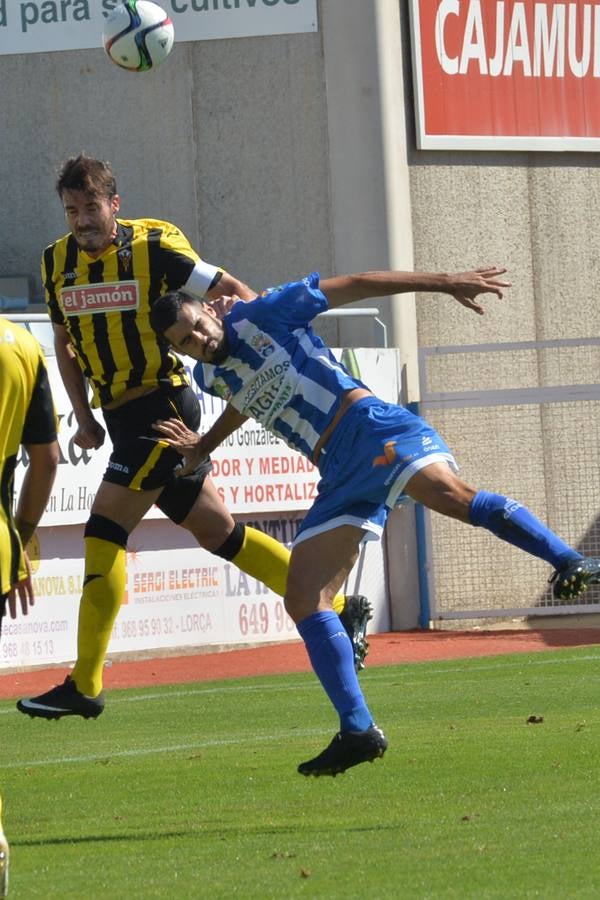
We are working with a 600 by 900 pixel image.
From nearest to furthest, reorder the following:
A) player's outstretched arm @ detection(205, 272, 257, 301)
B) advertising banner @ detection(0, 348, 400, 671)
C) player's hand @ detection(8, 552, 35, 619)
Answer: player's hand @ detection(8, 552, 35, 619), player's outstretched arm @ detection(205, 272, 257, 301), advertising banner @ detection(0, 348, 400, 671)

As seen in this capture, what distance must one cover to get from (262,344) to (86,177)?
4.47 feet

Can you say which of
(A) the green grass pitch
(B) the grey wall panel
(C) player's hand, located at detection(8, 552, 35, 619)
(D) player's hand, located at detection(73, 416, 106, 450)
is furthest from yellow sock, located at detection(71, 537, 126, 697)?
(B) the grey wall panel


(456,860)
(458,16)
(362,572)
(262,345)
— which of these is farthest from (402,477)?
(458,16)

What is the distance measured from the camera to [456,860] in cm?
547

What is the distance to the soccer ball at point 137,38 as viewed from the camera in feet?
37.3

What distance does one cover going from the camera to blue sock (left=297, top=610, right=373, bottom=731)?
21.8 feet

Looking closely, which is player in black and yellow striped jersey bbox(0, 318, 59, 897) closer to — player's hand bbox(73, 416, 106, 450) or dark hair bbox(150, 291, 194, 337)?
dark hair bbox(150, 291, 194, 337)

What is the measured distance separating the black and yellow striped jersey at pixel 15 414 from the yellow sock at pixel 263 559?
10.9ft

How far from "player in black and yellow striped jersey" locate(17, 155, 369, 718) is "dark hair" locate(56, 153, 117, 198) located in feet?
0.12

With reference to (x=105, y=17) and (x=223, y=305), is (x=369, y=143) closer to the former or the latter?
(x=105, y=17)

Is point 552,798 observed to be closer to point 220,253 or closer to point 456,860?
point 456,860

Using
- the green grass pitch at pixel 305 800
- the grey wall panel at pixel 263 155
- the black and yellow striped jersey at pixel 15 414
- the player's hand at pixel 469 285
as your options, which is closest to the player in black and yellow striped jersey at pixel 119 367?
the green grass pitch at pixel 305 800

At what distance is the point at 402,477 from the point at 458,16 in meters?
13.7

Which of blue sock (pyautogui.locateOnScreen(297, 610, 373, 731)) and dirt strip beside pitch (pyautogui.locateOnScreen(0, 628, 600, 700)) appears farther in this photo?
dirt strip beside pitch (pyautogui.locateOnScreen(0, 628, 600, 700))
